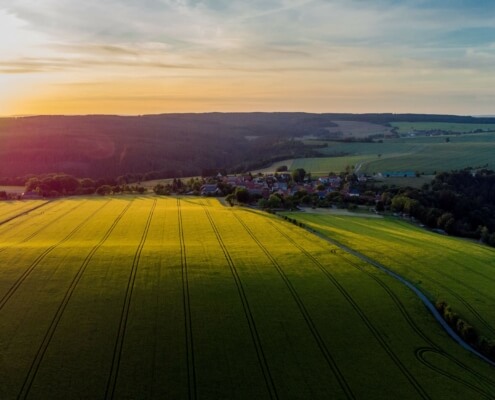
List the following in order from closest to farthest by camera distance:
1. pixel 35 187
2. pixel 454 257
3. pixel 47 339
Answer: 1. pixel 47 339
2. pixel 454 257
3. pixel 35 187

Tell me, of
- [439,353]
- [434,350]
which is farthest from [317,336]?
[439,353]

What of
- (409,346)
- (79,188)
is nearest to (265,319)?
(409,346)

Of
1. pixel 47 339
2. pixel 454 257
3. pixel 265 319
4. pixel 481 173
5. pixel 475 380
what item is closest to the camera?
pixel 475 380

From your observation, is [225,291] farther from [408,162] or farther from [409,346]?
[408,162]

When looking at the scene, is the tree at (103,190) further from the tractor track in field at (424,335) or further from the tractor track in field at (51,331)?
the tractor track in field at (424,335)

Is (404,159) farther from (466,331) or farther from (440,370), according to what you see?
(440,370)

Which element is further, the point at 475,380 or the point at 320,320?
the point at 320,320

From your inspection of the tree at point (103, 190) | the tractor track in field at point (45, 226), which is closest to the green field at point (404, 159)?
the tree at point (103, 190)
